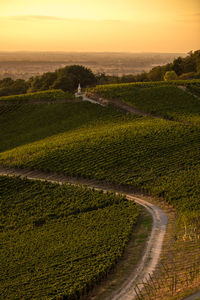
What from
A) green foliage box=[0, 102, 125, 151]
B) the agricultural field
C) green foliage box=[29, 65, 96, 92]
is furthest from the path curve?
green foliage box=[29, 65, 96, 92]

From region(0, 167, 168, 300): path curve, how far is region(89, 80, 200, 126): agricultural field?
2335 centimetres

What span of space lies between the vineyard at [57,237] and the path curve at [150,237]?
1419 mm

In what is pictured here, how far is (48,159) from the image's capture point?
37.5 m

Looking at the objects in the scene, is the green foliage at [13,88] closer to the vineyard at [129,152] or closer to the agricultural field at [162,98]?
the vineyard at [129,152]

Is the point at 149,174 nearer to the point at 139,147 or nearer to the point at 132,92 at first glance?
the point at 139,147

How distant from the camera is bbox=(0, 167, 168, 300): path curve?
55.4 ft

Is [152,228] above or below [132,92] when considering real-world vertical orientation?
below

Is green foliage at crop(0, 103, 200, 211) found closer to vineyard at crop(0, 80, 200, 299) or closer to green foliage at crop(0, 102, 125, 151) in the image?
vineyard at crop(0, 80, 200, 299)

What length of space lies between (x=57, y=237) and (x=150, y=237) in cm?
654

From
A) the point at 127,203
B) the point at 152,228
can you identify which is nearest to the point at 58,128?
the point at 127,203

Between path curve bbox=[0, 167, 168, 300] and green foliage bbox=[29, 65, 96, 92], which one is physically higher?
green foliage bbox=[29, 65, 96, 92]

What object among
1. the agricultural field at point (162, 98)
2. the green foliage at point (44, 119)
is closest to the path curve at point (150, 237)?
the green foliage at point (44, 119)

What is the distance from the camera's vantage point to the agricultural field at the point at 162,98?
2124 inches

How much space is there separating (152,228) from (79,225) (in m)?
5.47
